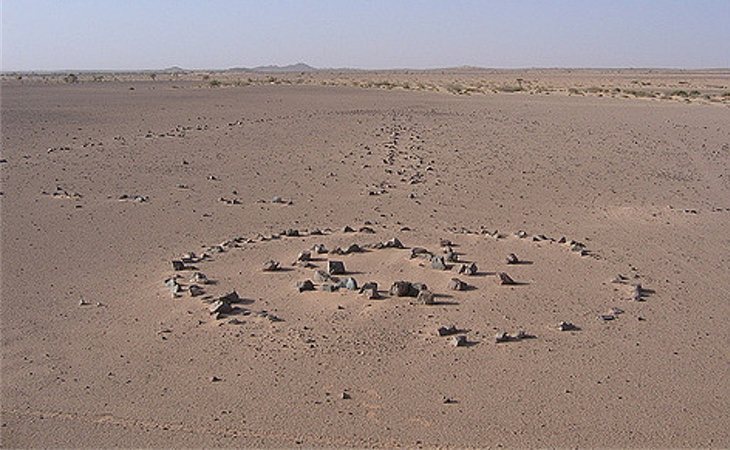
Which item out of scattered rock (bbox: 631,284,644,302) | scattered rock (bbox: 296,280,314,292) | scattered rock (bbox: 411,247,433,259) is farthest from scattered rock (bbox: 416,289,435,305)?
scattered rock (bbox: 631,284,644,302)

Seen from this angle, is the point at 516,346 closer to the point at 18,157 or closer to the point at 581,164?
the point at 581,164

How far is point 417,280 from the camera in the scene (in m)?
7.90

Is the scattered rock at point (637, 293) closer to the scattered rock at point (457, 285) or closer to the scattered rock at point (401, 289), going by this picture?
the scattered rock at point (457, 285)

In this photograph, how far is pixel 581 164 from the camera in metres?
17.5

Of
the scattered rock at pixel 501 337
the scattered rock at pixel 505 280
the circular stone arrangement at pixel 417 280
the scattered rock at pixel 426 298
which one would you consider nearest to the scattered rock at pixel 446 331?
the circular stone arrangement at pixel 417 280

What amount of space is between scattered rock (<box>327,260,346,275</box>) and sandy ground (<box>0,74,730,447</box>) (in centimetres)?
26

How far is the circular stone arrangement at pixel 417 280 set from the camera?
7.11 metres

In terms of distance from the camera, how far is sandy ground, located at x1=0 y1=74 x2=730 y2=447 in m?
5.25

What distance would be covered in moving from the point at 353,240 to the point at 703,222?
5.49m

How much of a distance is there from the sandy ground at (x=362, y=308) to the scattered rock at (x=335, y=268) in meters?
0.26

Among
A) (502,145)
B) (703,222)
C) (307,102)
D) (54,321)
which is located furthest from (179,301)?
(307,102)

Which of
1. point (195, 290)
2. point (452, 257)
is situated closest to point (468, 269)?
point (452, 257)

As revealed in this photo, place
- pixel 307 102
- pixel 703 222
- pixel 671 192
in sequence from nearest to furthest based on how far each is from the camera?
pixel 703 222 < pixel 671 192 < pixel 307 102

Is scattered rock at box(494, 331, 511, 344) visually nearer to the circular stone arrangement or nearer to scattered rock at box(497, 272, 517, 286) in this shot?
the circular stone arrangement
